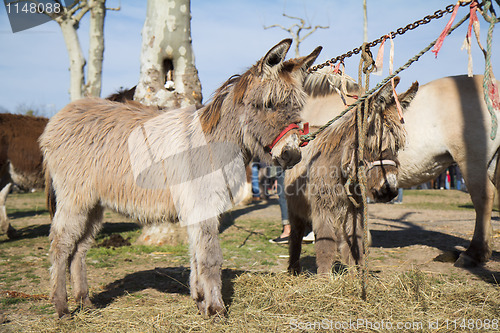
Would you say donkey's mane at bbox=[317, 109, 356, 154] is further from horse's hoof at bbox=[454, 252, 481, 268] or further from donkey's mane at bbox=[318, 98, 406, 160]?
horse's hoof at bbox=[454, 252, 481, 268]

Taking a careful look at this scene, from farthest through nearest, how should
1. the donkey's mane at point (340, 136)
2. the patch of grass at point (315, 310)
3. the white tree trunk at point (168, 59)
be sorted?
the white tree trunk at point (168, 59), the donkey's mane at point (340, 136), the patch of grass at point (315, 310)

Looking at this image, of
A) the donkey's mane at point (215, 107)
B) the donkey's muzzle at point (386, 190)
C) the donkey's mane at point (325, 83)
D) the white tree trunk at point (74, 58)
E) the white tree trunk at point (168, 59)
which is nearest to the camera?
the donkey's mane at point (215, 107)

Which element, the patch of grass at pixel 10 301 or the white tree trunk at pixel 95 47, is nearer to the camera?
the patch of grass at pixel 10 301

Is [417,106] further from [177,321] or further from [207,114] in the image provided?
[177,321]

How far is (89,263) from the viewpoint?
17.4ft

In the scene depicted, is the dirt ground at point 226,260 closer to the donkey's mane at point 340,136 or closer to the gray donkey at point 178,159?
the gray donkey at point 178,159

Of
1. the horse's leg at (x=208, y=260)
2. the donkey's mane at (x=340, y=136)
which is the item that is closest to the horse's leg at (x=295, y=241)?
the donkey's mane at (x=340, y=136)

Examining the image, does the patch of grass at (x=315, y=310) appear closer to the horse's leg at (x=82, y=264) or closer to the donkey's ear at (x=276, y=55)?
the horse's leg at (x=82, y=264)

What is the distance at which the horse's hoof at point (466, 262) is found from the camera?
4.91m

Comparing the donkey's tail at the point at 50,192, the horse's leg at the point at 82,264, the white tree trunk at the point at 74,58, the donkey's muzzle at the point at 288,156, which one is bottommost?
the horse's leg at the point at 82,264

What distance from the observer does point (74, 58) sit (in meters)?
14.3

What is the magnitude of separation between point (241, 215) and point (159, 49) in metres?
5.88

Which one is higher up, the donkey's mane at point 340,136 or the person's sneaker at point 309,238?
the donkey's mane at point 340,136

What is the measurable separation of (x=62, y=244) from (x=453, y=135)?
481cm
